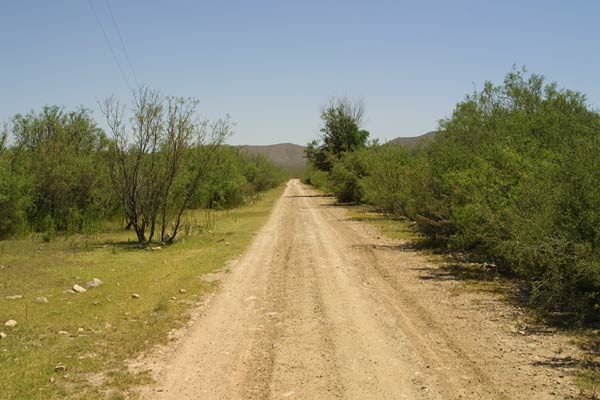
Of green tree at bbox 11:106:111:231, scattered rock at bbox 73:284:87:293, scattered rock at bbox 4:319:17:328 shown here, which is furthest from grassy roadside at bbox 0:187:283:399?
green tree at bbox 11:106:111:231

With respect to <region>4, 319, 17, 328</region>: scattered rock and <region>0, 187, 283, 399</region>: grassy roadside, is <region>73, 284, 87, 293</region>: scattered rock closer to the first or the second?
<region>0, 187, 283, 399</region>: grassy roadside

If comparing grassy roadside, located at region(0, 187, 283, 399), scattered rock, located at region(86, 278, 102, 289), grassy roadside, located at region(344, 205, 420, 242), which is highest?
grassy roadside, located at region(344, 205, 420, 242)

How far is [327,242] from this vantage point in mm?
17984

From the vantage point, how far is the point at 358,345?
6.98 meters

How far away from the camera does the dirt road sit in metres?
5.58

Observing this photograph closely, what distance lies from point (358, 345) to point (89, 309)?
15.7 ft

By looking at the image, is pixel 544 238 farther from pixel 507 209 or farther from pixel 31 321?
pixel 31 321

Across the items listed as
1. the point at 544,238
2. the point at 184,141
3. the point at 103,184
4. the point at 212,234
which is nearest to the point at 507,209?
the point at 544,238

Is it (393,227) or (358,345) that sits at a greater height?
(393,227)

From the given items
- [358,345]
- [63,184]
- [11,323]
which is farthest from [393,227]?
[11,323]

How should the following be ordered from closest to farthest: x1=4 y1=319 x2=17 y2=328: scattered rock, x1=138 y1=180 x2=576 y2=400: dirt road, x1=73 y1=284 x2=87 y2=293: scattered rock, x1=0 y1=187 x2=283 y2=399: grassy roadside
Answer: x1=138 y1=180 x2=576 y2=400: dirt road → x1=0 y1=187 x2=283 y2=399: grassy roadside → x1=4 y1=319 x2=17 y2=328: scattered rock → x1=73 y1=284 x2=87 y2=293: scattered rock

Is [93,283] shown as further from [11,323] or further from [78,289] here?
[11,323]

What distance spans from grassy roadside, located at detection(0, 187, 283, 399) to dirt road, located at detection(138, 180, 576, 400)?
0.59 meters

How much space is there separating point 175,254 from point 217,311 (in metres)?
7.65
